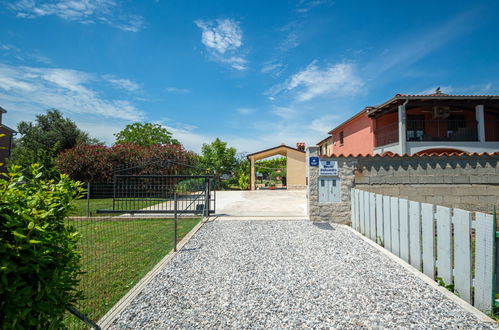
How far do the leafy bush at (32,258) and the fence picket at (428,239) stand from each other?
455 centimetres

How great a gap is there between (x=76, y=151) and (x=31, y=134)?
17.5 meters

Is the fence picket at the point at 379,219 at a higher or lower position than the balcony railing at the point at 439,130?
lower

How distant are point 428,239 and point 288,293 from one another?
2.45 m

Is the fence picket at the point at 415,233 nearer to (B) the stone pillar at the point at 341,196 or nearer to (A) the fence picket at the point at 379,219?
(A) the fence picket at the point at 379,219

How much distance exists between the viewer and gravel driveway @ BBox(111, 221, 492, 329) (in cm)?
246

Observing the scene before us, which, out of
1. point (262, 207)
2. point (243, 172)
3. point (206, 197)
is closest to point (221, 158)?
point (243, 172)

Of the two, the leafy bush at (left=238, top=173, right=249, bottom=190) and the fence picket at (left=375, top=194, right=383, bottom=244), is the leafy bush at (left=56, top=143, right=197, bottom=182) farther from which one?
the fence picket at (left=375, top=194, right=383, bottom=244)

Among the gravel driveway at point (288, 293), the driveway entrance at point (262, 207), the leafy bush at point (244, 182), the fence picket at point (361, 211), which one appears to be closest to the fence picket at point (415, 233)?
the gravel driveway at point (288, 293)

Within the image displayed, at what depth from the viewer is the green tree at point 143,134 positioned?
3772 centimetres

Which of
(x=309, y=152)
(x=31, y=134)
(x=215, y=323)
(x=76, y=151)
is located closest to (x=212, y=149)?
(x=76, y=151)

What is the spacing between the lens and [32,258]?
127 cm

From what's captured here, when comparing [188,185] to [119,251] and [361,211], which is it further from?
[361,211]

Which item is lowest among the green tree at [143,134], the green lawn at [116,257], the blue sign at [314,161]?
the green lawn at [116,257]

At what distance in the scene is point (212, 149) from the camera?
989 inches
